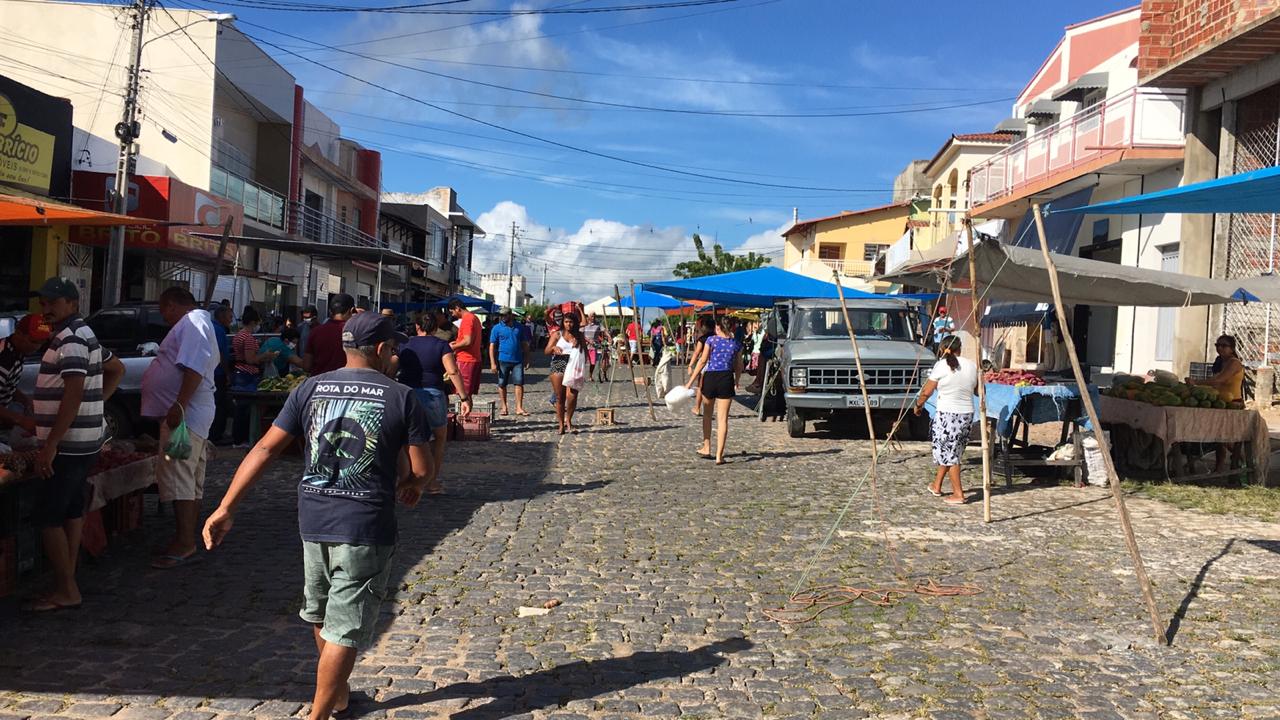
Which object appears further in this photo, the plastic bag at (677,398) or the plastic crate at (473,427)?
the plastic crate at (473,427)

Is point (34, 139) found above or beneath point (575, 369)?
above

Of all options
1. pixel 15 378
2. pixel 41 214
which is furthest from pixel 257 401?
pixel 15 378

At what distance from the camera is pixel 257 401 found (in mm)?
11562

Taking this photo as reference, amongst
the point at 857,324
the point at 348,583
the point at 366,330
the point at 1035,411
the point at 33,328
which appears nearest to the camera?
the point at 348,583

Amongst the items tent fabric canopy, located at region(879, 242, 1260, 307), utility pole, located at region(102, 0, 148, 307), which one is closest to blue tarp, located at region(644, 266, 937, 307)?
tent fabric canopy, located at region(879, 242, 1260, 307)

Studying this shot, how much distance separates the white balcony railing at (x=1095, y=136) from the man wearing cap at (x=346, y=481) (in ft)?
57.6

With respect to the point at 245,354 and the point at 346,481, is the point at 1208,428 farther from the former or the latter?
the point at 245,354

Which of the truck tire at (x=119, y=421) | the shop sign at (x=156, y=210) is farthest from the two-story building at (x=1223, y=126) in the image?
the shop sign at (x=156, y=210)

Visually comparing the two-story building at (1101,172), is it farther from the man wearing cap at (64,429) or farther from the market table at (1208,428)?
the man wearing cap at (64,429)

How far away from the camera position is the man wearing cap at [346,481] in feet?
12.7

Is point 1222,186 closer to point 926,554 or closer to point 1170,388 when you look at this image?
point 926,554

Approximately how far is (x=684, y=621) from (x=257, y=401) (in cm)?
758

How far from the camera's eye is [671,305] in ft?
98.5

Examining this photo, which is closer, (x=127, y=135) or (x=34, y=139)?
(x=34, y=139)
